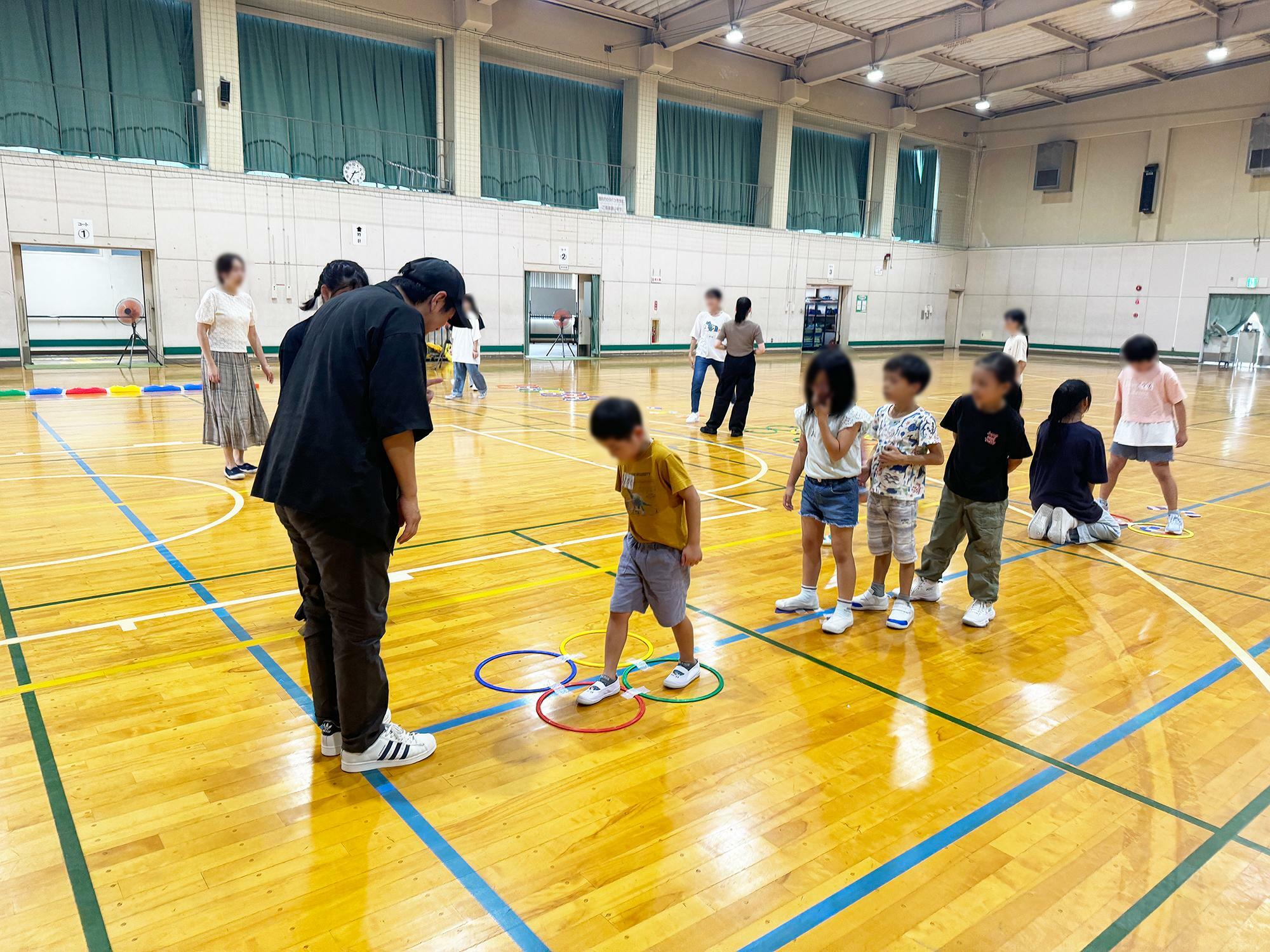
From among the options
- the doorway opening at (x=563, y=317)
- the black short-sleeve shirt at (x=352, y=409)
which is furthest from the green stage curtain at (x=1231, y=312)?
the black short-sleeve shirt at (x=352, y=409)

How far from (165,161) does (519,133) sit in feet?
29.2

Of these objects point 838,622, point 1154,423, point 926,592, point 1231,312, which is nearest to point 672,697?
point 838,622

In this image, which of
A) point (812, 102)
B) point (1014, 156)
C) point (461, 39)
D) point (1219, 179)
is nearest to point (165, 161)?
point (461, 39)

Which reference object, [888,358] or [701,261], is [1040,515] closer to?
[888,358]

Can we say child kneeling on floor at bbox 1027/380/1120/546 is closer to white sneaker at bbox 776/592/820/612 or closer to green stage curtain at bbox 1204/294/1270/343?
white sneaker at bbox 776/592/820/612

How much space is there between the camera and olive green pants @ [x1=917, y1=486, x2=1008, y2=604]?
186 inches

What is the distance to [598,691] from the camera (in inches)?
147

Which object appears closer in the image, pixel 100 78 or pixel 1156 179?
pixel 100 78

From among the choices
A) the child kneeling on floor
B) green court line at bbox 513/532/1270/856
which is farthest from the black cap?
the child kneeling on floor

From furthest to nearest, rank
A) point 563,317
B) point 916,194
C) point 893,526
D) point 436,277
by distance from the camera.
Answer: point 916,194, point 563,317, point 893,526, point 436,277

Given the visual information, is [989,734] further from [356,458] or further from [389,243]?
[389,243]

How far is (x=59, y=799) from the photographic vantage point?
9.50 ft

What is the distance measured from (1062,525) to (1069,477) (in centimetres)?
45

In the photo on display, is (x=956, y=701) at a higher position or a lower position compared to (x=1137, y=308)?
lower
